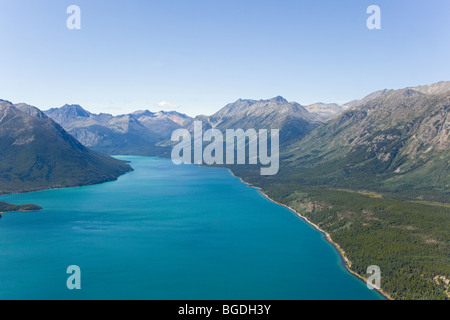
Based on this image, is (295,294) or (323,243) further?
(323,243)

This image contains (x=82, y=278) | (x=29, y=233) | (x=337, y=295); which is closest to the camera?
(x=337, y=295)

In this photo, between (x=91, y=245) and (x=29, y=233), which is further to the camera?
(x=29, y=233)

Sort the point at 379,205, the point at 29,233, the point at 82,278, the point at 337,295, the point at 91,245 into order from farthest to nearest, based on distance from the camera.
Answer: the point at 379,205
the point at 29,233
the point at 91,245
the point at 82,278
the point at 337,295

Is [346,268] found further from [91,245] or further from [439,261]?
[91,245]

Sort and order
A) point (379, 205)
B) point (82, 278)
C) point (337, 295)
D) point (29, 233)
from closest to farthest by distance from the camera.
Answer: point (337, 295) → point (82, 278) → point (29, 233) → point (379, 205)
